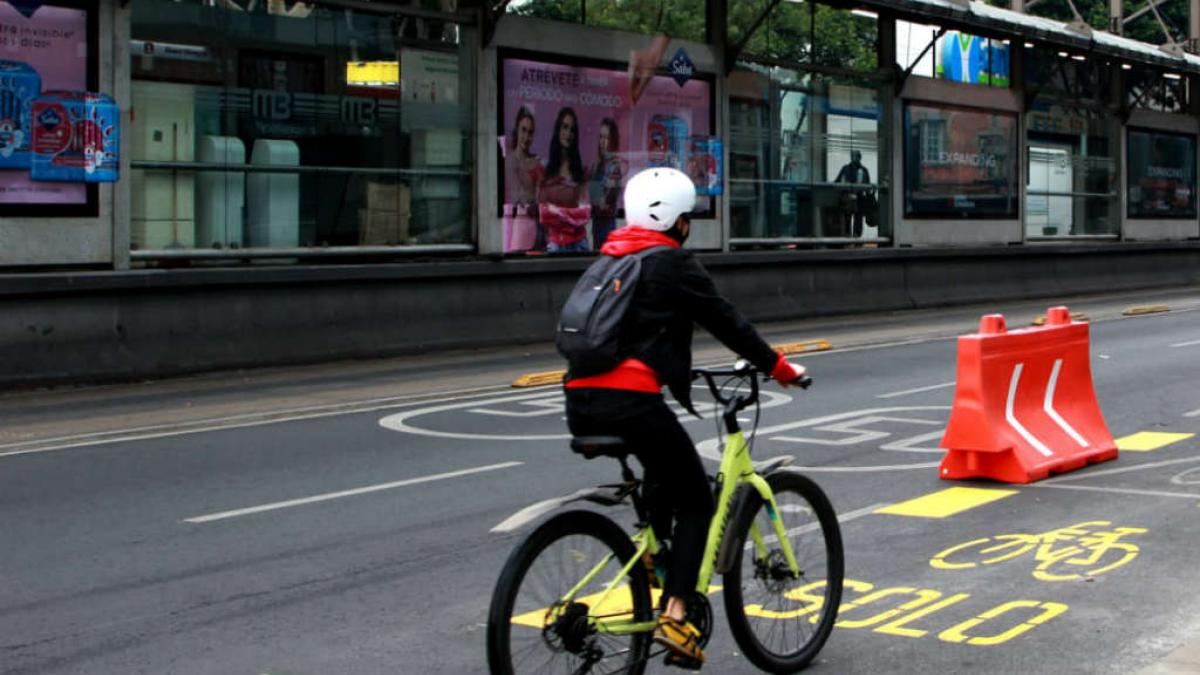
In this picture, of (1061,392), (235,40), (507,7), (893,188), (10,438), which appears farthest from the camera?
(893,188)

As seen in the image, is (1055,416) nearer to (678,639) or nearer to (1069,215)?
(678,639)

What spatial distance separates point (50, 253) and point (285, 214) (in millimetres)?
3285

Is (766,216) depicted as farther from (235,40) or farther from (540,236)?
(235,40)

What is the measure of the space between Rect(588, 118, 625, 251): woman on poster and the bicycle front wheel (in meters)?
17.9

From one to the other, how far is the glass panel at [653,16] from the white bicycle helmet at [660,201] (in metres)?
19.1

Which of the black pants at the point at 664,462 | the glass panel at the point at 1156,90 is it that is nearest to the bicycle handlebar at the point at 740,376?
the black pants at the point at 664,462

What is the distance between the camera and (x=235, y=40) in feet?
63.1

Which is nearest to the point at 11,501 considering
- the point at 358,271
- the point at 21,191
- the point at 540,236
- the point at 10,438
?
the point at 10,438

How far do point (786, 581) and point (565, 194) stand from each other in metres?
17.8

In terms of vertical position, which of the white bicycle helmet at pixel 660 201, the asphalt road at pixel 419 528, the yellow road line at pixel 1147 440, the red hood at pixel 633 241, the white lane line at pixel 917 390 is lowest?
the asphalt road at pixel 419 528

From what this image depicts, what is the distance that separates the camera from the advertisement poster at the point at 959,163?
103 ft

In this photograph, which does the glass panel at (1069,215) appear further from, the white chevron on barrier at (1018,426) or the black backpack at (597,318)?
the black backpack at (597,318)

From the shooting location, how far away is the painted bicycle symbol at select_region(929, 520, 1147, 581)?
7.80m

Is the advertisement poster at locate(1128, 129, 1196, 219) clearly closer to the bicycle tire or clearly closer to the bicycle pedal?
the bicycle pedal
